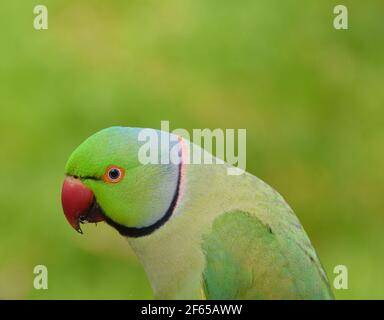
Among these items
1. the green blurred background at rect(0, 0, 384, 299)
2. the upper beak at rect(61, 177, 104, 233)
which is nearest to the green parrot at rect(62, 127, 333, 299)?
the upper beak at rect(61, 177, 104, 233)

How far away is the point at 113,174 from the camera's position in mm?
1627

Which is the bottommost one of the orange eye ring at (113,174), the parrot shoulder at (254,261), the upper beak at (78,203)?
the parrot shoulder at (254,261)

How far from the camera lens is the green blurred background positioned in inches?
116

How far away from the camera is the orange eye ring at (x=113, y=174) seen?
162 centimetres

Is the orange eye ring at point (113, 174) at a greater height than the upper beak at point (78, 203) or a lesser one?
greater

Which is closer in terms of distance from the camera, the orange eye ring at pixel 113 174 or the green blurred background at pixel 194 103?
the orange eye ring at pixel 113 174

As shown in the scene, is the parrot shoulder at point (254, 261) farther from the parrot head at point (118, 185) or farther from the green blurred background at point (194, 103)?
the green blurred background at point (194, 103)

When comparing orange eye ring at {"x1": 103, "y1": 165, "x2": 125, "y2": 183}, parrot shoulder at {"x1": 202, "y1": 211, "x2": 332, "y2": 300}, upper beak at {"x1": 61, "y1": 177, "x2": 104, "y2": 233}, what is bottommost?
parrot shoulder at {"x1": 202, "y1": 211, "x2": 332, "y2": 300}

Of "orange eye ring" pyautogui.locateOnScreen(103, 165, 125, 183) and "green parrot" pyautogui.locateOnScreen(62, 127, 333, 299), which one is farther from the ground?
"orange eye ring" pyautogui.locateOnScreen(103, 165, 125, 183)

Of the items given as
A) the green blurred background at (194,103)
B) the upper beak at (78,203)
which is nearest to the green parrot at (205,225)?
the upper beak at (78,203)

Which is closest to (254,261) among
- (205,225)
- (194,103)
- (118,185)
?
(205,225)

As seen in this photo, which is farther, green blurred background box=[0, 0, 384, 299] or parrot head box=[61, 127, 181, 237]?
green blurred background box=[0, 0, 384, 299]

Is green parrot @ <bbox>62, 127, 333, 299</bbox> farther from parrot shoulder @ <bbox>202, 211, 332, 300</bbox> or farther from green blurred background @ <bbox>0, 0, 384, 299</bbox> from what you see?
green blurred background @ <bbox>0, 0, 384, 299</bbox>

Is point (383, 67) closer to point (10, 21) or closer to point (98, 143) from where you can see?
point (10, 21)
